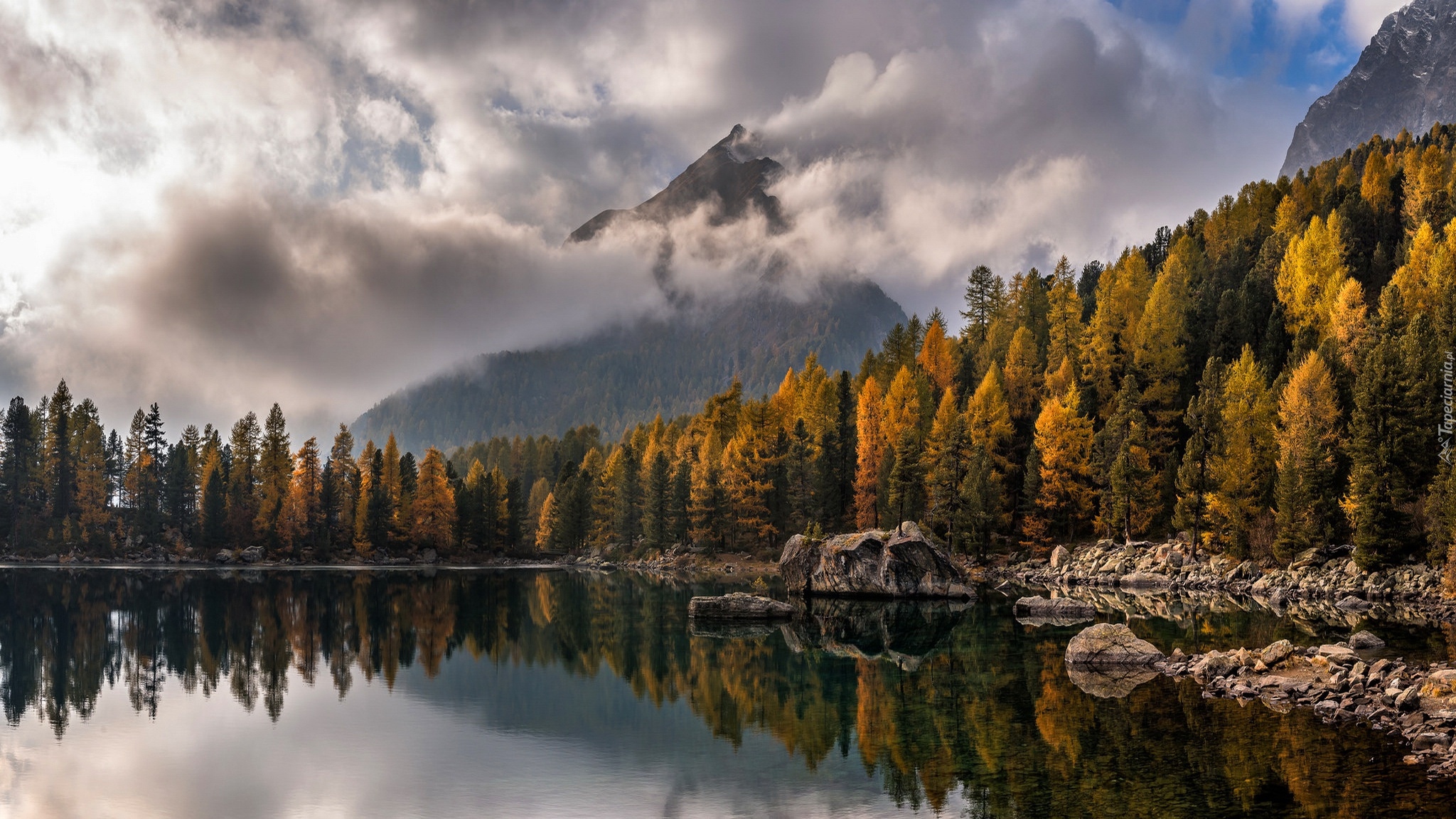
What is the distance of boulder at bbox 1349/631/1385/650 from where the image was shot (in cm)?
3422

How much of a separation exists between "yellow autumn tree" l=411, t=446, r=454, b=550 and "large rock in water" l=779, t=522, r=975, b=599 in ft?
253

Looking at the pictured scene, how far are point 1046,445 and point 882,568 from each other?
2468cm

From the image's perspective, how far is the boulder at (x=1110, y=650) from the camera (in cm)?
3509

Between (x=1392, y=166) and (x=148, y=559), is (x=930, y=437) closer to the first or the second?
(x=1392, y=166)

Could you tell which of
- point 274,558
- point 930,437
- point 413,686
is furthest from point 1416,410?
point 274,558

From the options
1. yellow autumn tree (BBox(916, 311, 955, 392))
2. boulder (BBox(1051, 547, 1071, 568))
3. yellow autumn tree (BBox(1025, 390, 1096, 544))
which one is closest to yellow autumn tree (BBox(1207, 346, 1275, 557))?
boulder (BBox(1051, 547, 1071, 568))

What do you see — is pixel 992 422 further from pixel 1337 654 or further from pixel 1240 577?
pixel 1337 654

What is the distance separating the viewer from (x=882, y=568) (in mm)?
67250

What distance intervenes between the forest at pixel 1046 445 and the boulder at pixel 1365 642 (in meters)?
19.8

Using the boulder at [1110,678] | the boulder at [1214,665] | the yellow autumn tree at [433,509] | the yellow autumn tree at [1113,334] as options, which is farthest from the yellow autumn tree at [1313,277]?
the yellow autumn tree at [433,509]

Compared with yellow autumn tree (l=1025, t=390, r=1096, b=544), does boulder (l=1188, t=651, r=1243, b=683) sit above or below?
below

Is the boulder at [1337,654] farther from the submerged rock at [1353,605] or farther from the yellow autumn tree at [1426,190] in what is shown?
the yellow autumn tree at [1426,190]

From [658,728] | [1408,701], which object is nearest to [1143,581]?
[1408,701]

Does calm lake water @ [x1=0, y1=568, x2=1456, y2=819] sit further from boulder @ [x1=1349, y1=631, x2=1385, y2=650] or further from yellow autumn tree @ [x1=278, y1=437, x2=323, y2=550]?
yellow autumn tree @ [x1=278, y1=437, x2=323, y2=550]
